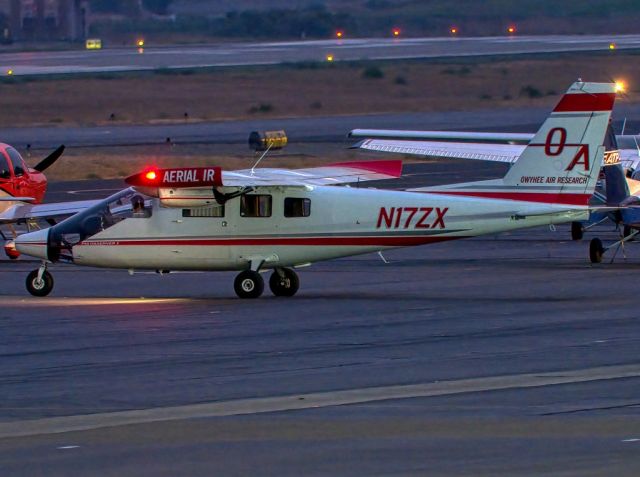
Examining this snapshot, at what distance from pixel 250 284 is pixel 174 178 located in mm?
1967

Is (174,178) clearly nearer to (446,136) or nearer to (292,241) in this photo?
(292,241)

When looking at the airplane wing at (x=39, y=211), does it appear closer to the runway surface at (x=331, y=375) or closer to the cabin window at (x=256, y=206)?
the runway surface at (x=331, y=375)

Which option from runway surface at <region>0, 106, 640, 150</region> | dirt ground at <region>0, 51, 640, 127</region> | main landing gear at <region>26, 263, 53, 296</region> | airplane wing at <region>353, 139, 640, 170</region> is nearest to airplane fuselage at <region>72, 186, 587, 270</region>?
main landing gear at <region>26, 263, 53, 296</region>

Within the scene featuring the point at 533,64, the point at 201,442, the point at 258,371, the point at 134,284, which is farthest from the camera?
the point at 533,64

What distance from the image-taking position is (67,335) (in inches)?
720

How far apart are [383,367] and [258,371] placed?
1355 millimetres

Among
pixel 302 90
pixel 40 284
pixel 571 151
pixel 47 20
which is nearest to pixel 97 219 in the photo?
pixel 40 284

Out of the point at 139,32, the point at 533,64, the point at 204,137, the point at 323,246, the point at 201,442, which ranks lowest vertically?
the point at 201,442

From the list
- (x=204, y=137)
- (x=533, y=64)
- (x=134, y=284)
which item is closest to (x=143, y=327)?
(x=134, y=284)

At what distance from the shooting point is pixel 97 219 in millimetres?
22141

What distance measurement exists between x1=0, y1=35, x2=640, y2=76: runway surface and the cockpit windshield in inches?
2742

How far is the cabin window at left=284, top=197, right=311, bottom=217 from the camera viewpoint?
21.5 metres

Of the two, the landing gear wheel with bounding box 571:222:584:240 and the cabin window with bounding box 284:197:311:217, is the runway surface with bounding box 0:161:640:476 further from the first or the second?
the landing gear wheel with bounding box 571:222:584:240

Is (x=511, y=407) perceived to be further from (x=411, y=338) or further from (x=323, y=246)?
(x=323, y=246)
